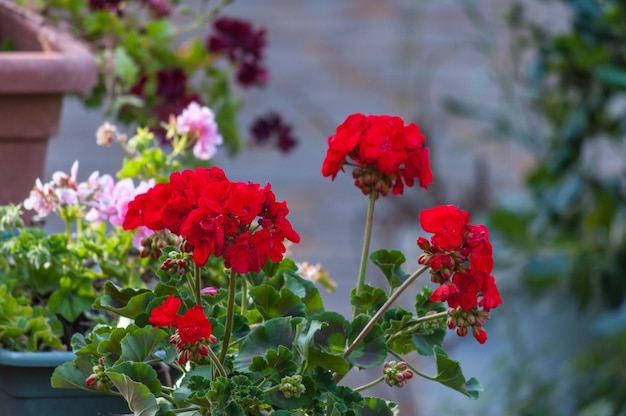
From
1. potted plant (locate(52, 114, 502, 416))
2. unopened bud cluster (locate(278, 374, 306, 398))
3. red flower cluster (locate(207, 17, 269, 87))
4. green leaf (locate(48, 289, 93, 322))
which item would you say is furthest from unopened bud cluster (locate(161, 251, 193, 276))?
red flower cluster (locate(207, 17, 269, 87))

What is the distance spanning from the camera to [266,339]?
74cm

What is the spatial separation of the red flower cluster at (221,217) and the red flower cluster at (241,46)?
2.87 feet

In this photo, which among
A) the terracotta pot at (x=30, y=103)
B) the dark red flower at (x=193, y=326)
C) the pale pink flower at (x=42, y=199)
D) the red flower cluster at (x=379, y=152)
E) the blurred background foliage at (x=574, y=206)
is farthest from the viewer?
the blurred background foliage at (x=574, y=206)

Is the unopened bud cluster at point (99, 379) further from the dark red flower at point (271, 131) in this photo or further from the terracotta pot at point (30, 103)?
the dark red flower at point (271, 131)

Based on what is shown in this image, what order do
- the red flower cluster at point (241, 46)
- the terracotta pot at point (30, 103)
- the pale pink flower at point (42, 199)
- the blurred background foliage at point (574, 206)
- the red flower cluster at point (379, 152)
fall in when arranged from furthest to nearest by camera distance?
the blurred background foliage at point (574, 206) < the red flower cluster at point (241, 46) < the terracotta pot at point (30, 103) < the pale pink flower at point (42, 199) < the red flower cluster at point (379, 152)

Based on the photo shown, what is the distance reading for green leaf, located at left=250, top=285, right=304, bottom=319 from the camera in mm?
778

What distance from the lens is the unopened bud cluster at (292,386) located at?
0.70 m

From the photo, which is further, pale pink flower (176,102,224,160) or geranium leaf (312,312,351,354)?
pale pink flower (176,102,224,160)

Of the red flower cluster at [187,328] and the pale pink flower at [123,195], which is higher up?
the pale pink flower at [123,195]

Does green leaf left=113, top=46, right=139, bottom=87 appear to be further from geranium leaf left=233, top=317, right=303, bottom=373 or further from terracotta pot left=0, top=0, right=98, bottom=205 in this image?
geranium leaf left=233, top=317, right=303, bottom=373

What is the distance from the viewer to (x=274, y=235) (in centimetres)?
70

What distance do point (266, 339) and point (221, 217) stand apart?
0.36 ft

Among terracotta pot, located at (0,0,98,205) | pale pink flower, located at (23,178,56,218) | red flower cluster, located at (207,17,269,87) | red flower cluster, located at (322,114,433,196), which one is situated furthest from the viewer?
red flower cluster, located at (207,17,269,87)

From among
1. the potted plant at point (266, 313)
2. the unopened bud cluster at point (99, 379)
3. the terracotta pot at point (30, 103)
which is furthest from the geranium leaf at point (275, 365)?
the terracotta pot at point (30, 103)
